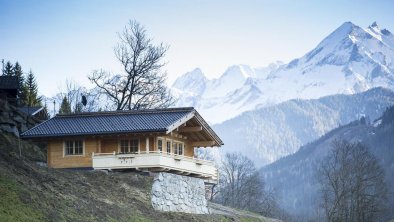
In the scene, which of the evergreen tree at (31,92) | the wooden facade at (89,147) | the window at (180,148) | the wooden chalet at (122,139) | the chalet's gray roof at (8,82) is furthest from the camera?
the evergreen tree at (31,92)

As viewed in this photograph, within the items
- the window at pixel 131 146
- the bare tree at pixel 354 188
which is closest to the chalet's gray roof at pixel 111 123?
the window at pixel 131 146

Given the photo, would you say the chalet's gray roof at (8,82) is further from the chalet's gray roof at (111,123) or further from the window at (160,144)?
the window at (160,144)

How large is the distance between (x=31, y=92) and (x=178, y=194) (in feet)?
202

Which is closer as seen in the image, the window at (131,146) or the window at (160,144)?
the window at (131,146)

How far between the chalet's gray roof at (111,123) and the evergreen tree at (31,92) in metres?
45.8

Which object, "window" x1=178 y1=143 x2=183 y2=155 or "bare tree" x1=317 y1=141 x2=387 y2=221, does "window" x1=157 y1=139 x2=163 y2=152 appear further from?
"bare tree" x1=317 y1=141 x2=387 y2=221

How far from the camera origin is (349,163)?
9488cm

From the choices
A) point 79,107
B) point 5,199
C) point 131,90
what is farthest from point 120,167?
point 79,107

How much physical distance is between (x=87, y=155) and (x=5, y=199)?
1807 centimetres

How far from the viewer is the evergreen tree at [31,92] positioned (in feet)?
343

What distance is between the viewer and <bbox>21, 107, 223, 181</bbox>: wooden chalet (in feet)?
169

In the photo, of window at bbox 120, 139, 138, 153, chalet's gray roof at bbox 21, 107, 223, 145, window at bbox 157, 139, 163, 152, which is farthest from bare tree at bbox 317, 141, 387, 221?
window at bbox 120, 139, 138, 153

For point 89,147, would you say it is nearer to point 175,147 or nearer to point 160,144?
point 160,144

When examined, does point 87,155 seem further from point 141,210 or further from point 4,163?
point 4,163
